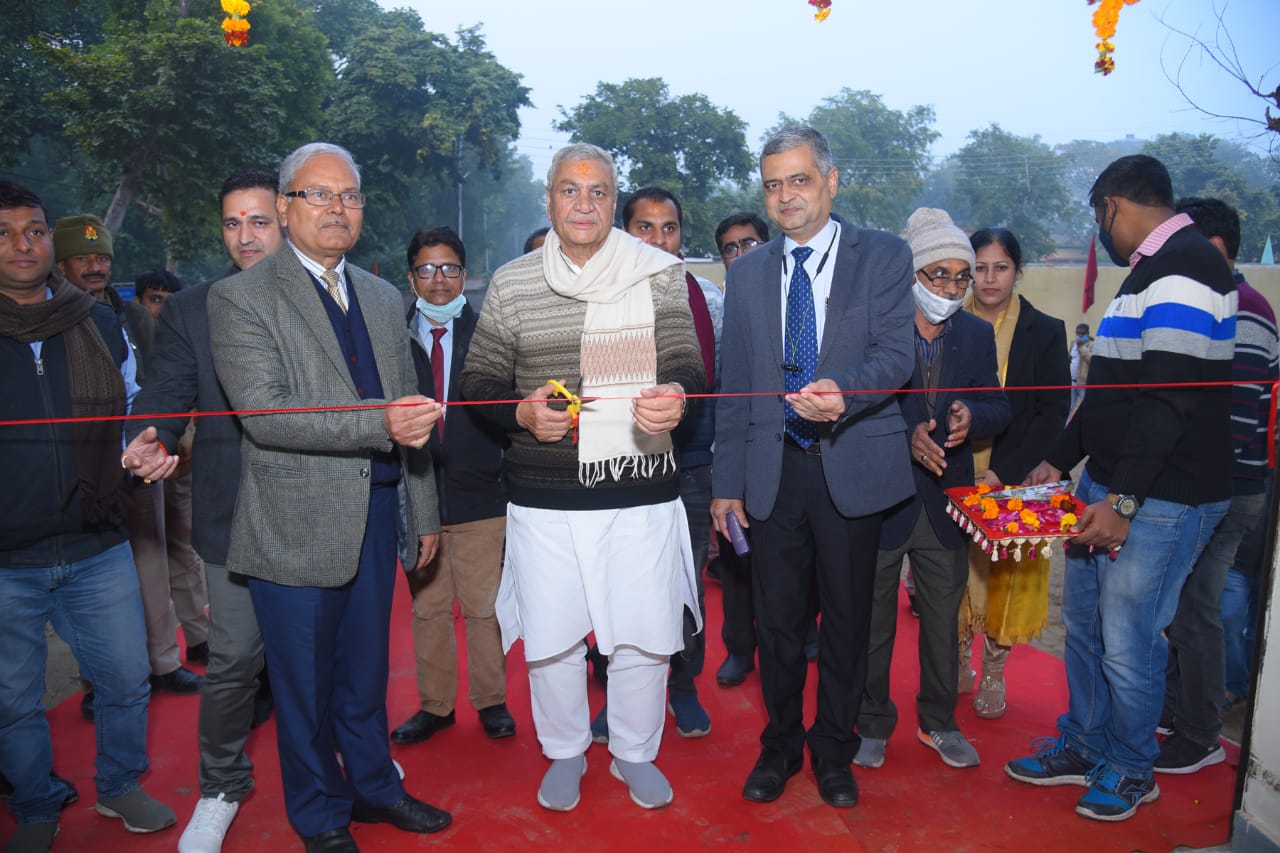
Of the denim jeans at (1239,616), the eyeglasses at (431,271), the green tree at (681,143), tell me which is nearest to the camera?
the eyeglasses at (431,271)

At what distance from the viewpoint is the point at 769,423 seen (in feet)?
9.18

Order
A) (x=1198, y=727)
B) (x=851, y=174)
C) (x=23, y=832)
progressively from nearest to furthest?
(x=23, y=832), (x=1198, y=727), (x=851, y=174)

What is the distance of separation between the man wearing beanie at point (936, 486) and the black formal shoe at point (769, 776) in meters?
0.35

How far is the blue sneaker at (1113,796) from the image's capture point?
2.71 meters

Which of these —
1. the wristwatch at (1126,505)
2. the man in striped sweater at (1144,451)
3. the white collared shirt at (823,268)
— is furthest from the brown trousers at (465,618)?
the wristwatch at (1126,505)

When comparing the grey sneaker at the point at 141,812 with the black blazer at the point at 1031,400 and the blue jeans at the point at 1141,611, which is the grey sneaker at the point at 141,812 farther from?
the black blazer at the point at 1031,400

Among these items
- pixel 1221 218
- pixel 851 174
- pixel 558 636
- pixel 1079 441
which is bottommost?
pixel 558 636

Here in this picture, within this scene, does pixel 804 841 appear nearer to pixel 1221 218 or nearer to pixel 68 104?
pixel 1221 218

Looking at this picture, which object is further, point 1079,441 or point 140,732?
point 1079,441

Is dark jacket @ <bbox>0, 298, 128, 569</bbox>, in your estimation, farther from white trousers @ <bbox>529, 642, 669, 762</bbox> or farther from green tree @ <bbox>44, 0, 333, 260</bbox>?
green tree @ <bbox>44, 0, 333, 260</bbox>

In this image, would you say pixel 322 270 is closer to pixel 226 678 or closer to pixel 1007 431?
pixel 226 678

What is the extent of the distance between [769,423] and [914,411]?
0.66 metres

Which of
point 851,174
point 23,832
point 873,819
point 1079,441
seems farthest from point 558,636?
point 851,174

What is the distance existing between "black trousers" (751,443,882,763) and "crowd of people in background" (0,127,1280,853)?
13mm
